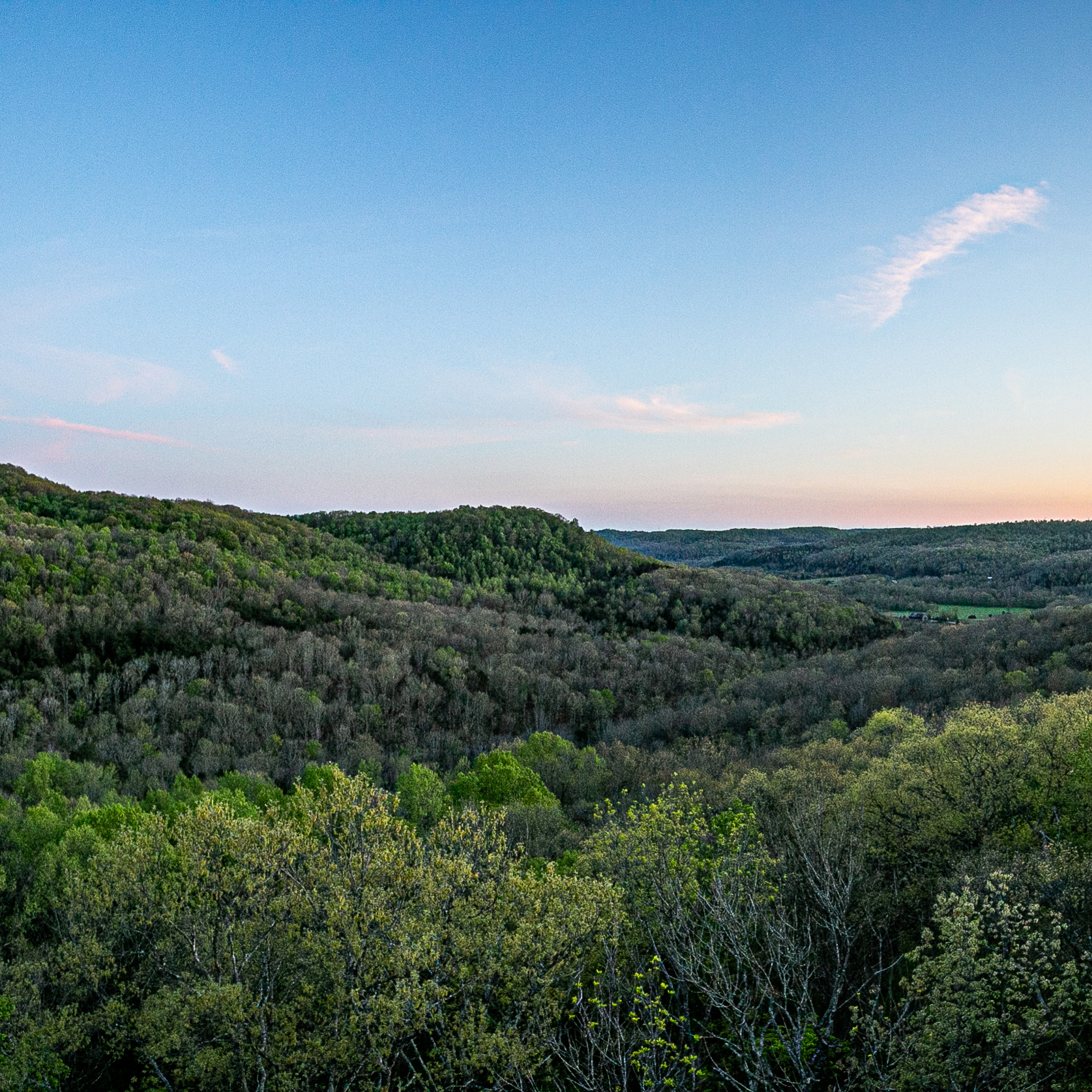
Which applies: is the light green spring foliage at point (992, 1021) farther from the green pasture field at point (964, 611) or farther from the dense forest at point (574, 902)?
the green pasture field at point (964, 611)

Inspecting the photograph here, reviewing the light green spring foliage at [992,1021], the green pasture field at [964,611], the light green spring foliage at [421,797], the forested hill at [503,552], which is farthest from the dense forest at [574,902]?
the forested hill at [503,552]

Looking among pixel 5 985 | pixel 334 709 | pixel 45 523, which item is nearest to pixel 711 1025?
pixel 5 985

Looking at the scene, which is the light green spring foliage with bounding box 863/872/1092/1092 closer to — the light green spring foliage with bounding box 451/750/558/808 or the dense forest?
the dense forest

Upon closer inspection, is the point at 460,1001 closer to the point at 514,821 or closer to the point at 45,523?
the point at 514,821

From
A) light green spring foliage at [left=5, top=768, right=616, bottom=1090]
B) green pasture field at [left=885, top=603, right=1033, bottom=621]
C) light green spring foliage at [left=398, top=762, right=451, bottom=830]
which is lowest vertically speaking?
light green spring foliage at [left=398, top=762, right=451, bottom=830]

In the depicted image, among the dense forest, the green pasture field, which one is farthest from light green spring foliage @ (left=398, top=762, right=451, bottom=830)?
the green pasture field

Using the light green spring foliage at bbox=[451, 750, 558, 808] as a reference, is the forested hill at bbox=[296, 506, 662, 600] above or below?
above

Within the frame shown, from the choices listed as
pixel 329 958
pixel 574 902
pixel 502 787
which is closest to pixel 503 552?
pixel 502 787

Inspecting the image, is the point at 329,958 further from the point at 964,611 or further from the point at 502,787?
the point at 964,611

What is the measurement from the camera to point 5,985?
19.9 m

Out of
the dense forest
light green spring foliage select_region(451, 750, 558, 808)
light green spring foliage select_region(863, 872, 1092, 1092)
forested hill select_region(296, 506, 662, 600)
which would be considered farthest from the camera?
forested hill select_region(296, 506, 662, 600)

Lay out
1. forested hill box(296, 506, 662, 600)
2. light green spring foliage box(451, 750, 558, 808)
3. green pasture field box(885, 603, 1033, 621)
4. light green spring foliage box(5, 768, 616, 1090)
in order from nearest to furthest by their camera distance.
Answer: light green spring foliage box(5, 768, 616, 1090) < light green spring foliage box(451, 750, 558, 808) < green pasture field box(885, 603, 1033, 621) < forested hill box(296, 506, 662, 600)

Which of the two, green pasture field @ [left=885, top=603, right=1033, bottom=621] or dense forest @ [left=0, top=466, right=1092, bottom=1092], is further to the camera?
green pasture field @ [left=885, top=603, right=1033, bottom=621]

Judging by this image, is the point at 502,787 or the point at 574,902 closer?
the point at 574,902
